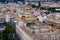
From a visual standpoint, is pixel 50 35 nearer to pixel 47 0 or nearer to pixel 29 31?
pixel 29 31

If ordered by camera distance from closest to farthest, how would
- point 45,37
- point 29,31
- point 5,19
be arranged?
1. point 45,37
2. point 29,31
3. point 5,19

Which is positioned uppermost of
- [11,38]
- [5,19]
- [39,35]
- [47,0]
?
[39,35]

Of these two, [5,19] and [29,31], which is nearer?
[29,31]

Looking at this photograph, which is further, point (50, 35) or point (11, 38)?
point (11, 38)

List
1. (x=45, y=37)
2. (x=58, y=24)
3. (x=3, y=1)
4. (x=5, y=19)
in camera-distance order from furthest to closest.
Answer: (x=3, y=1) → (x=5, y=19) → (x=58, y=24) → (x=45, y=37)

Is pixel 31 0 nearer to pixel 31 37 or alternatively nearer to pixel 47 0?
pixel 47 0

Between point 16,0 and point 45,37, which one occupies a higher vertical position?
point 45,37

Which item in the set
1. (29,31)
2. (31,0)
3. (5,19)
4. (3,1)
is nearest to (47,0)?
(31,0)

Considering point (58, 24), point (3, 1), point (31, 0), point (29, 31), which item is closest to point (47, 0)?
point (31, 0)

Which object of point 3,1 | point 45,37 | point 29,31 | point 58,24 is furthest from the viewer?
point 3,1
